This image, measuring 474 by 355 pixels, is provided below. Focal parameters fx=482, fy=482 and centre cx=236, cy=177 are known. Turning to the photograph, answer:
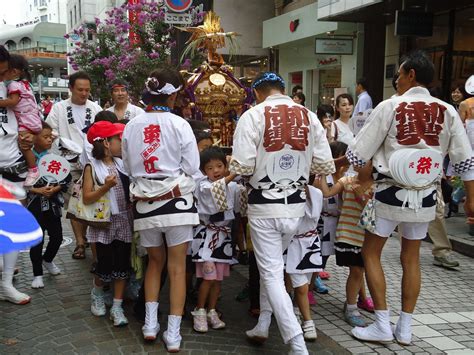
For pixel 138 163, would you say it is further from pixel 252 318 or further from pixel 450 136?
pixel 450 136

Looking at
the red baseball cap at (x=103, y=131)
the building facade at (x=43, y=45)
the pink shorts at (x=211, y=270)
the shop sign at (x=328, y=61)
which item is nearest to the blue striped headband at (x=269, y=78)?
the red baseball cap at (x=103, y=131)

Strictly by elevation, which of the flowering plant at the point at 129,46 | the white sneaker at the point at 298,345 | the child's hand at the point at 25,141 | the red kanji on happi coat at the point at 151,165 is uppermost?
the flowering plant at the point at 129,46

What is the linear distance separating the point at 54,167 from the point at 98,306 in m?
1.36

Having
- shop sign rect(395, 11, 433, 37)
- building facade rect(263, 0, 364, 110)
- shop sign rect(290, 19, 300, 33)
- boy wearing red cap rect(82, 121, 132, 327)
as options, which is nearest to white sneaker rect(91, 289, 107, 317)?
boy wearing red cap rect(82, 121, 132, 327)

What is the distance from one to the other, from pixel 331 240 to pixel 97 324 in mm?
2014

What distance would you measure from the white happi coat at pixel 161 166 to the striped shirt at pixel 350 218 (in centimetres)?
120

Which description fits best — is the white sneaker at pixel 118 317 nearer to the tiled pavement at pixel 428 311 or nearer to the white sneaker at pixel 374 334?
the tiled pavement at pixel 428 311

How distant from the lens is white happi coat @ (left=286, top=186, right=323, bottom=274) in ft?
11.4

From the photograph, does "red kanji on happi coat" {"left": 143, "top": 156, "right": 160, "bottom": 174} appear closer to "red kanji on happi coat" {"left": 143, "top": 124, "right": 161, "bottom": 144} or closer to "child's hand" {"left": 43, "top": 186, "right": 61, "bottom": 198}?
"red kanji on happi coat" {"left": 143, "top": 124, "right": 161, "bottom": 144}

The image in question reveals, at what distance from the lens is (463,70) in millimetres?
10953

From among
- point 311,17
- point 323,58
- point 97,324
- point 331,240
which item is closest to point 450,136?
point 331,240

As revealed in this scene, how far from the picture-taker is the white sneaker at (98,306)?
394 centimetres

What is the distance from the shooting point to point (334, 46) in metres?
13.0

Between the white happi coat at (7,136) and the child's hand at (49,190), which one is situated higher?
the white happi coat at (7,136)
